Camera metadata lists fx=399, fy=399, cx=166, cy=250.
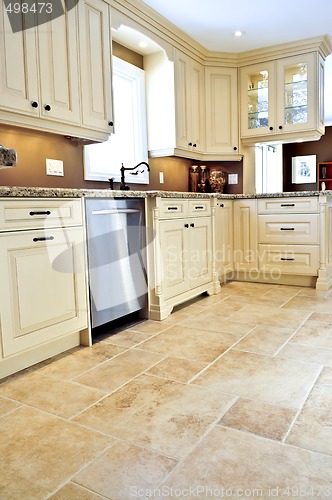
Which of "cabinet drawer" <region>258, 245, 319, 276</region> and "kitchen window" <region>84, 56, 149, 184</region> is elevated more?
"kitchen window" <region>84, 56, 149, 184</region>

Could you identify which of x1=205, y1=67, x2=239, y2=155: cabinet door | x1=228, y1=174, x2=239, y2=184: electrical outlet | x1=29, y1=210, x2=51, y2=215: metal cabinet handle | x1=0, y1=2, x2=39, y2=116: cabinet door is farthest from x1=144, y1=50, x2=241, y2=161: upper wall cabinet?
x1=29, y1=210, x2=51, y2=215: metal cabinet handle

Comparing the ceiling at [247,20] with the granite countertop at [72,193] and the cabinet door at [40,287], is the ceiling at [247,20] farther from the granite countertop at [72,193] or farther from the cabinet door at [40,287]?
the cabinet door at [40,287]

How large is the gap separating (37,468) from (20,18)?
2.17m

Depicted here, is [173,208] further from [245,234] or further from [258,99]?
[258,99]

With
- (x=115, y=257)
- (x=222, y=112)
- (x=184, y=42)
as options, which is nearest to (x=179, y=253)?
(x=115, y=257)

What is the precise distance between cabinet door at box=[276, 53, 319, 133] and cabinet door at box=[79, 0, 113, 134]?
2052 mm

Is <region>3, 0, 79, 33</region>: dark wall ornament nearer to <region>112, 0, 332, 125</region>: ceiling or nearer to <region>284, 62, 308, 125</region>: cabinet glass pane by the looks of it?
<region>112, 0, 332, 125</region>: ceiling

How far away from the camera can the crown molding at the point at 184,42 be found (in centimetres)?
302

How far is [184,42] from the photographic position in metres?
3.77

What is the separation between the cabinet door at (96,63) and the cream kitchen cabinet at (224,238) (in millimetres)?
1554

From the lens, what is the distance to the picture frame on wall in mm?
8164

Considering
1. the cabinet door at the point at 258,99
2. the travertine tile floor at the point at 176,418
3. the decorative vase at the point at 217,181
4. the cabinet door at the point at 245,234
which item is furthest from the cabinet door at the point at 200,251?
the cabinet door at the point at 258,99

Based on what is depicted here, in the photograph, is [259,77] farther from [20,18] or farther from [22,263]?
[22,263]

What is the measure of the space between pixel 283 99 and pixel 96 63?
2.20m
